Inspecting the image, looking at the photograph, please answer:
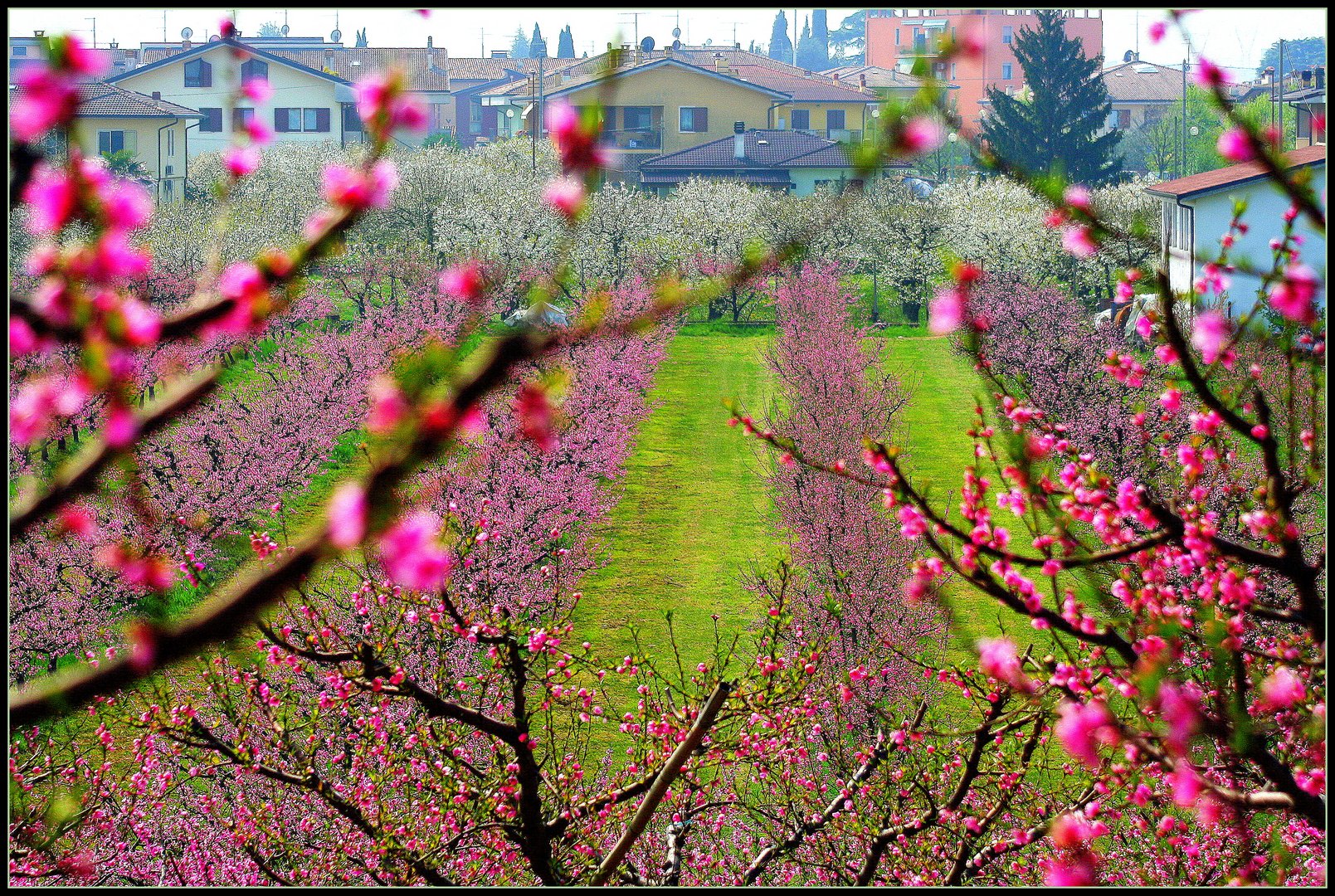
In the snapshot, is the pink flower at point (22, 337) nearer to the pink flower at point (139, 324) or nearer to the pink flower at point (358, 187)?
the pink flower at point (139, 324)

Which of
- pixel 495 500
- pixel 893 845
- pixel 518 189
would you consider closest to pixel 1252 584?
pixel 893 845

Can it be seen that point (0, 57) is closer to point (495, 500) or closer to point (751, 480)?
point (495, 500)

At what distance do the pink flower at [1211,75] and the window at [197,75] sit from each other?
53.8 metres

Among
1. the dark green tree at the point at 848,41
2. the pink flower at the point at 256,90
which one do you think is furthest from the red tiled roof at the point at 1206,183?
the dark green tree at the point at 848,41

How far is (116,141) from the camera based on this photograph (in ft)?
Answer: 153

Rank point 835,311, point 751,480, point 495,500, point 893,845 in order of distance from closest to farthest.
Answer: point 893,845, point 495,500, point 751,480, point 835,311

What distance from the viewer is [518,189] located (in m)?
42.2

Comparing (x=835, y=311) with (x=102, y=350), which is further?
(x=835, y=311)

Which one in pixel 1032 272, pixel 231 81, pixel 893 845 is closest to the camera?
pixel 231 81

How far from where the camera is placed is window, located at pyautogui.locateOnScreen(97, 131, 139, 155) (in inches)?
1810

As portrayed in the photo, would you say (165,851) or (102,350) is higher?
(102,350)

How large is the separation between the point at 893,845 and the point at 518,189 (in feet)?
121

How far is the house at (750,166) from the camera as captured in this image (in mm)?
51562

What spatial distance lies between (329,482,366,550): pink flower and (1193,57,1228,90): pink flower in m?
2.33
